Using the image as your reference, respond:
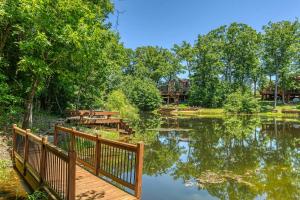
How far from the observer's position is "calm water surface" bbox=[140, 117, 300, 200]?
286 inches

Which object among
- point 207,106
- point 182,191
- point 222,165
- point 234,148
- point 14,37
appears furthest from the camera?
point 207,106

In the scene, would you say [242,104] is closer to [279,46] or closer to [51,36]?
[279,46]

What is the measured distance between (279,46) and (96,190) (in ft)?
153

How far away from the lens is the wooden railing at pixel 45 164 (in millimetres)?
3865

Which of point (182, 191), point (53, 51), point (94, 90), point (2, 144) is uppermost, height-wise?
point (53, 51)

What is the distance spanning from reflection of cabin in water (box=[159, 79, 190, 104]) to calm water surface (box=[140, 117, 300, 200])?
129 feet

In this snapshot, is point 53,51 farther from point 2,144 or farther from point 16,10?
point 2,144

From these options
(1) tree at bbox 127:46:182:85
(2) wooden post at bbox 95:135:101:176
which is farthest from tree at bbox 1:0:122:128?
(1) tree at bbox 127:46:182:85

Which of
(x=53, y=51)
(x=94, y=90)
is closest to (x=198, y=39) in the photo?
(x=94, y=90)

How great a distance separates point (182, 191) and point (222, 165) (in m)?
3.20

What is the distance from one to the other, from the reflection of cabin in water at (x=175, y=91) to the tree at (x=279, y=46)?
58.7 feet

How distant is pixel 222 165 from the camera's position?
392 inches

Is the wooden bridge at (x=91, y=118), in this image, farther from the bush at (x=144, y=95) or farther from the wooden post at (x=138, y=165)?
the bush at (x=144, y=95)

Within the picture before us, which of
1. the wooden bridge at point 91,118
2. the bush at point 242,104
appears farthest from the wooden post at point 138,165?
the bush at point 242,104
